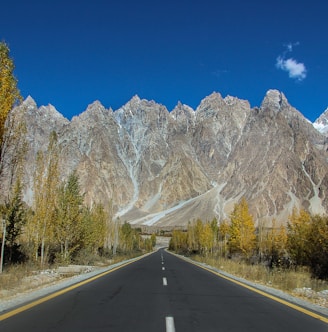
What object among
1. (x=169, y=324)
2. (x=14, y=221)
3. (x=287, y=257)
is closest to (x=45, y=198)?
(x=14, y=221)

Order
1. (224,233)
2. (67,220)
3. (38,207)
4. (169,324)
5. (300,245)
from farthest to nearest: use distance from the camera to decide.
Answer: (224,233) → (300,245) → (67,220) → (38,207) → (169,324)

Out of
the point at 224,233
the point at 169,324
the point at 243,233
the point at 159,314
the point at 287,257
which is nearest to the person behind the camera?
the point at 169,324

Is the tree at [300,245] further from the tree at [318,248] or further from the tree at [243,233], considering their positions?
the tree at [243,233]

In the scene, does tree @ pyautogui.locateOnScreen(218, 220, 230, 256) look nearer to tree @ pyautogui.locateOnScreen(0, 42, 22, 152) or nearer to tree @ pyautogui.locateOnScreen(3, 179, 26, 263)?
tree @ pyautogui.locateOnScreen(3, 179, 26, 263)

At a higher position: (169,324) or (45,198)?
(45,198)

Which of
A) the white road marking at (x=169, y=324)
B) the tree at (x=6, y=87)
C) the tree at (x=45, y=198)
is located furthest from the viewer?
the tree at (x=45, y=198)

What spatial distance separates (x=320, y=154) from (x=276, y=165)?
94.5ft

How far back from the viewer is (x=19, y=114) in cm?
1905

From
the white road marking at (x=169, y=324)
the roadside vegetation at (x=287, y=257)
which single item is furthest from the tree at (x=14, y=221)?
the white road marking at (x=169, y=324)

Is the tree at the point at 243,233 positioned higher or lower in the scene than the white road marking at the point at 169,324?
higher

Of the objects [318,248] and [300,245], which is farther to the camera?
[300,245]

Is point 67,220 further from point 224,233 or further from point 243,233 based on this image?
point 224,233

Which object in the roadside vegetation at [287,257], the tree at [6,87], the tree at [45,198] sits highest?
the tree at [6,87]

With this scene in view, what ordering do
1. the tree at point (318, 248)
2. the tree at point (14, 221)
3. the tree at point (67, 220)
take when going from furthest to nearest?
1. the tree at point (67, 220)
2. the tree at point (318, 248)
3. the tree at point (14, 221)
